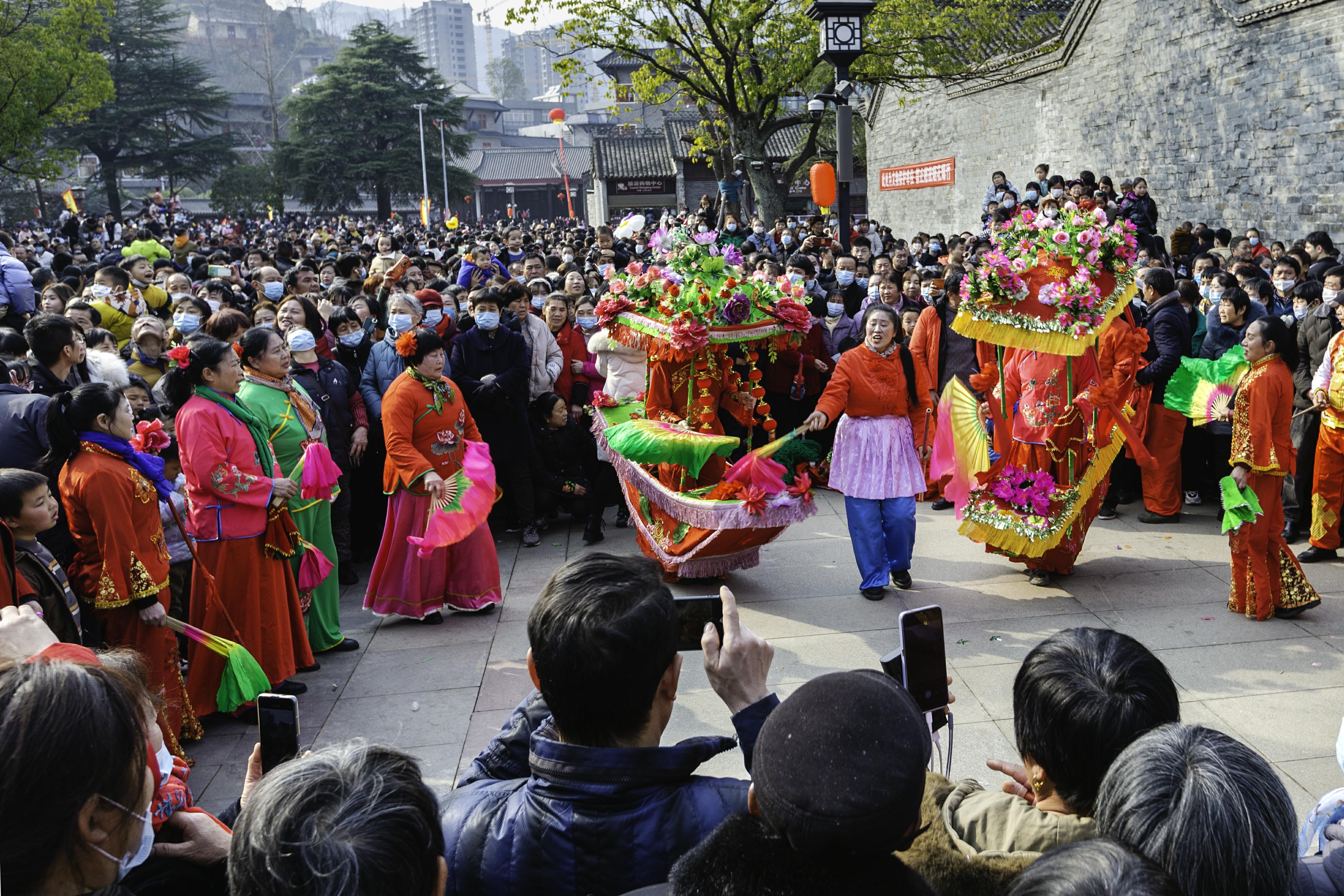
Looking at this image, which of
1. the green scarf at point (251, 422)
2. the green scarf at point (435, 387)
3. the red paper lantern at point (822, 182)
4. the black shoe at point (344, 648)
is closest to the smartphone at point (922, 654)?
the green scarf at point (251, 422)

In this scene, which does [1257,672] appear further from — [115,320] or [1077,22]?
[1077,22]

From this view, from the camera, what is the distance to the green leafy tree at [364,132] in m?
39.1

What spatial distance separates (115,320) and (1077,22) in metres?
15.7

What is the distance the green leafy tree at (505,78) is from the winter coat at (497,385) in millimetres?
104225

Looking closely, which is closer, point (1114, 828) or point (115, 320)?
point (1114, 828)

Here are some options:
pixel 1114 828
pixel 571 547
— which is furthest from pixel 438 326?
pixel 1114 828

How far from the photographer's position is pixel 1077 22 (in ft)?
56.2

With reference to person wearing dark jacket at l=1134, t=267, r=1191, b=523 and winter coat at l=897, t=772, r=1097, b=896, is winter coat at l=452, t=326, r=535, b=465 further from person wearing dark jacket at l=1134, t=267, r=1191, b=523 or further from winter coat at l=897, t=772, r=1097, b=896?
winter coat at l=897, t=772, r=1097, b=896

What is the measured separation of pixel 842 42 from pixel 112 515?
26.0ft

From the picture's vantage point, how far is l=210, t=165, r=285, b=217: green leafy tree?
3766cm

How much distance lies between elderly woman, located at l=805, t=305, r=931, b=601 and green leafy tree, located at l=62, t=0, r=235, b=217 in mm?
35619

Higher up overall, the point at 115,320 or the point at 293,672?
the point at 115,320

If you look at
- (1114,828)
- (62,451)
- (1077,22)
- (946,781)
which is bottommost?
(946,781)

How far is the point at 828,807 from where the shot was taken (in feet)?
4.67
